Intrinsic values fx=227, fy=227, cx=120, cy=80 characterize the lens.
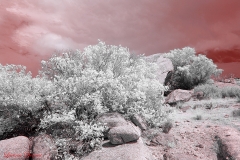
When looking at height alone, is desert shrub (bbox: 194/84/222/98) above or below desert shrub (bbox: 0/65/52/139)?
above

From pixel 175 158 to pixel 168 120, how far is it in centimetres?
261

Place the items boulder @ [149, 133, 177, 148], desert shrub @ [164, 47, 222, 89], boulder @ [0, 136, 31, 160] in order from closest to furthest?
boulder @ [0, 136, 31, 160]
boulder @ [149, 133, 177, 148]
desert shrub @ [164, 47, 222, 89]

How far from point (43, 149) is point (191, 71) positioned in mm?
17601

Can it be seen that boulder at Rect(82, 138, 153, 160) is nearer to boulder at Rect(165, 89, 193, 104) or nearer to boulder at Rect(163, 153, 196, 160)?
boulder at Rect(163, 153, 196, 160)

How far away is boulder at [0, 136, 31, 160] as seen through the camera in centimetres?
645

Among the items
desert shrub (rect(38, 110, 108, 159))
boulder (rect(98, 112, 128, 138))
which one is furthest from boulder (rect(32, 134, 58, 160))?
boulder (rect(98, 112, 128, 138))

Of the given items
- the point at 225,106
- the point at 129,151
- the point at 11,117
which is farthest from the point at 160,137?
the point at 225,106

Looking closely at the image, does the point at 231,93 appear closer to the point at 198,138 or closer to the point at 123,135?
the point at 198,138

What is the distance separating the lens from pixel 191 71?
2161cm

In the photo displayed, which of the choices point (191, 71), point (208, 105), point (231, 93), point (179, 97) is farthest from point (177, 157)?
point (191, 71)

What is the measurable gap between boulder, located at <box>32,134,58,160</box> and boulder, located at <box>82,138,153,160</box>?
99 centimetres

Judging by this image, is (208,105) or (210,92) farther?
(210,92)

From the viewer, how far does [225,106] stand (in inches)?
489

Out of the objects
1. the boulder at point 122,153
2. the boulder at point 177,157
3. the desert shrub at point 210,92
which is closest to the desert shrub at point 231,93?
the desert shrub at point 210,92
